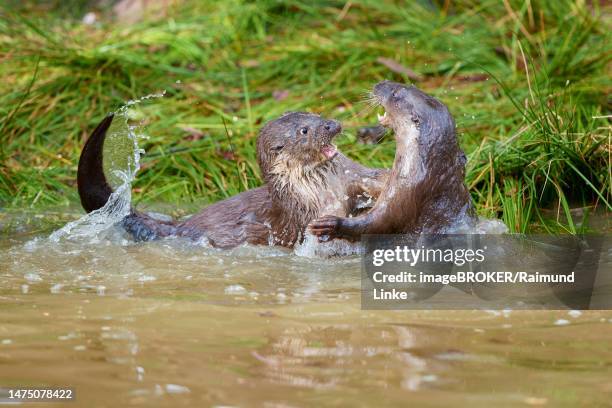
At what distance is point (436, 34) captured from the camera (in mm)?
6180

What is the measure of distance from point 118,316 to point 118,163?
6.18 ft

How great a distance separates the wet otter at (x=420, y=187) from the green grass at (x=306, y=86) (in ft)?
1.56

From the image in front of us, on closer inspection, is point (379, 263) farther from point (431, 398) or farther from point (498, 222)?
point (431, 398)

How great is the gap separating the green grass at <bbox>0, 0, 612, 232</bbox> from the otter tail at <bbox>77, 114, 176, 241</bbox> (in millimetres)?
848

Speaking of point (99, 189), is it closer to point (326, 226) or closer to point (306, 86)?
point (326, 226)

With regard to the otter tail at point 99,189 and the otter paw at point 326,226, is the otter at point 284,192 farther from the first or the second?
the otter paw at point 326,226

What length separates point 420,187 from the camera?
3592 millimetres

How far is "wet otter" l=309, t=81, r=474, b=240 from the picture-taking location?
11.8 ft

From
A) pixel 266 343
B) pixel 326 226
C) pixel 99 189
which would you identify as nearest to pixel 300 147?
pixel 326 226

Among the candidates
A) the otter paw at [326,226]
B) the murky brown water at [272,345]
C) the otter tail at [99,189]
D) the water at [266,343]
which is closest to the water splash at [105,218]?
the otter tail at [99,189]

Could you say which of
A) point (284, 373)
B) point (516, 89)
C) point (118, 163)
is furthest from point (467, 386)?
point (516, 89)

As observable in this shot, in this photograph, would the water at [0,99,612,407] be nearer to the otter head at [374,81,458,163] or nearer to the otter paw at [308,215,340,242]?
the otter paw at [308,215,340,242]

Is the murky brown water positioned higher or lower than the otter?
lower

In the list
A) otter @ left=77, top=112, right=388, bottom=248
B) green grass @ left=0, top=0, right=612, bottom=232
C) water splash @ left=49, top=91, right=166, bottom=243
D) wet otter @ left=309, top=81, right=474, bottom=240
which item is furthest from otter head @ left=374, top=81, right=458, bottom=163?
water splash @ left=49, top=91, right=166, bottom=243
